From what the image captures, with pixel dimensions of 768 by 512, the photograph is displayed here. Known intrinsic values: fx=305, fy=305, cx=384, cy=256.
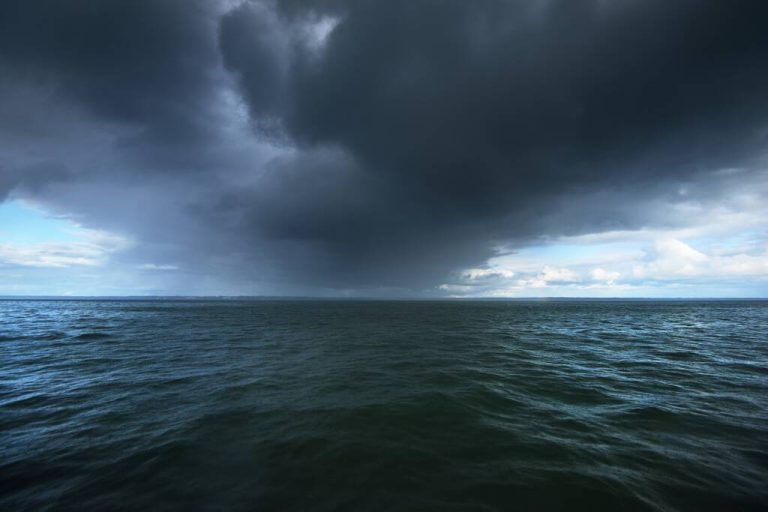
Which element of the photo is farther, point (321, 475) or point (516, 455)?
point (516, 455)

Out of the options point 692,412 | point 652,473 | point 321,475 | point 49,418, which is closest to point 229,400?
point 49,418

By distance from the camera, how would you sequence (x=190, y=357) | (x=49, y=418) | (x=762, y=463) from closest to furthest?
1. (x=762, y=463)
2. (x=49, y=418)
3. (x=190, y=357)

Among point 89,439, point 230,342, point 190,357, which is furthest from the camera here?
point 230,342

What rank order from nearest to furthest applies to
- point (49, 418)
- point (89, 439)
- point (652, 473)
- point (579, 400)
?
point (652, 473), point (89, 439), point (49, 418), point (579, 400)

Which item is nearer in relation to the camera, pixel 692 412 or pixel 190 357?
pixel 692 412

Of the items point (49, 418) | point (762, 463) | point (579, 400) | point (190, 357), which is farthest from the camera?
point (190, 357)

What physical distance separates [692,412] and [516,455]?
9.47m

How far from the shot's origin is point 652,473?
8.31m

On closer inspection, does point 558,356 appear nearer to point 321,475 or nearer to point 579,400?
point 579,400

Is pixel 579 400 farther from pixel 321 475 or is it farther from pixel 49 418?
pixel 49 418

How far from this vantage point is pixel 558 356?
24641 mm

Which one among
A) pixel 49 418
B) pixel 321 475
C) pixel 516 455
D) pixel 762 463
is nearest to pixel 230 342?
pixel 49 418

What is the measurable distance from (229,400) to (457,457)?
420 inches

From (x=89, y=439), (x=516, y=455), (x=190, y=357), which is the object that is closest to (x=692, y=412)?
(x=516, y=455)
